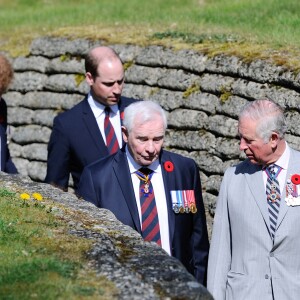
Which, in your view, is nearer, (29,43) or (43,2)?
(29,43)

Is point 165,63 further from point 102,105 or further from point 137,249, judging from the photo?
point 137,249

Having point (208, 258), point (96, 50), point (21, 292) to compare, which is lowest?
point (208, 258)

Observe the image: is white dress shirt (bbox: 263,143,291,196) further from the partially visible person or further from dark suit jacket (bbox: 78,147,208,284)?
the partially visible person

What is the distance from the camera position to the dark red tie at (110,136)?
8820 millimetres

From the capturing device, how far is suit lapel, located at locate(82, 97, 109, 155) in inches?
348

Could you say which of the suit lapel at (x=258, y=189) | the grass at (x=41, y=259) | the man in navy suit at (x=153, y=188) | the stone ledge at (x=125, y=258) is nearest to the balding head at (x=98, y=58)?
the man in navy suit at (x=153, y=188)

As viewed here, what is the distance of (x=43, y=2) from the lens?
1756cm

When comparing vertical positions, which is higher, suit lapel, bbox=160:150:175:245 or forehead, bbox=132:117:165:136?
forehead, bbox=132:117:165:136

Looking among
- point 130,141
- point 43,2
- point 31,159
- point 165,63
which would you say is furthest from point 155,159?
point 43,2

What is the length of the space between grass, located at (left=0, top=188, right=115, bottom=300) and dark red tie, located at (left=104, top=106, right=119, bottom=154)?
1858mm

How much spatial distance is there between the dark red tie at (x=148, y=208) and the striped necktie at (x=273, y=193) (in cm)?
84

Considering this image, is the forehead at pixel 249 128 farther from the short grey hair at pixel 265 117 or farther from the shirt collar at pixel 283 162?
the shirt collar at pixel 283 162

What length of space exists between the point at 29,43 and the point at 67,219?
269 inches

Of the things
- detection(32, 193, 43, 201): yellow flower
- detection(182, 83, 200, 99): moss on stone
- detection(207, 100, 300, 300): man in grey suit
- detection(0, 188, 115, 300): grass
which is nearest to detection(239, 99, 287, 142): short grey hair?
detection(207, 100, 300, 300): man in grey suit
